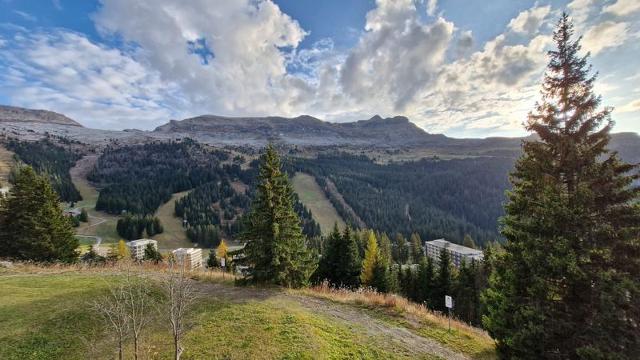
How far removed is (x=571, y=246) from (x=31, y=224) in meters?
39.3

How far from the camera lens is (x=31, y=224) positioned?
2805cm

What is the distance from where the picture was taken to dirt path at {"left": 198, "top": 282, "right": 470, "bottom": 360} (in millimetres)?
12281

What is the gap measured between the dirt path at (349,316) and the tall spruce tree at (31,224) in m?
21.0

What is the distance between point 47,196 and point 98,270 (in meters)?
15.8

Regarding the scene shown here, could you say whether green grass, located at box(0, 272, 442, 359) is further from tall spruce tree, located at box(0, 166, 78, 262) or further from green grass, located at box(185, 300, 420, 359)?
tall spruce tree, located at box(0, 166, 78, 262)

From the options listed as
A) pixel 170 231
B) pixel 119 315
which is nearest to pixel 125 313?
pixel 119 315

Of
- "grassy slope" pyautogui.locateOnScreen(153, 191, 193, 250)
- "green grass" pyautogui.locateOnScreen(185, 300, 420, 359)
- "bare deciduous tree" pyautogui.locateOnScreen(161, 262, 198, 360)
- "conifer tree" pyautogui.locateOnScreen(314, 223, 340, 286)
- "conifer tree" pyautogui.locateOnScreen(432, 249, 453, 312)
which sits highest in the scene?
"bare deciduous tree" pyautogui.locateOnScreen(161, 262, 198, 360)

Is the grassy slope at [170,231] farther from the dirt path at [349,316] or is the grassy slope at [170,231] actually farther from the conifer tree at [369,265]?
the dirt path at [349,316]

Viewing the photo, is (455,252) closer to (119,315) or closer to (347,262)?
(347,262)

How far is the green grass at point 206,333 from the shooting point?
382 inches

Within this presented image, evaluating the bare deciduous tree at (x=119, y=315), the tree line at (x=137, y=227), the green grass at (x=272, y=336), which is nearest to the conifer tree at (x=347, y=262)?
the green grass at (x=272, y=336)

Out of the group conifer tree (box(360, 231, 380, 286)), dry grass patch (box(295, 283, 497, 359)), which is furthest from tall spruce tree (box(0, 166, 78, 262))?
conifer tree (box(360, 231, 380, 286))

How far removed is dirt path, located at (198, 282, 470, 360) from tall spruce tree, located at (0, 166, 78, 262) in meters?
21.0

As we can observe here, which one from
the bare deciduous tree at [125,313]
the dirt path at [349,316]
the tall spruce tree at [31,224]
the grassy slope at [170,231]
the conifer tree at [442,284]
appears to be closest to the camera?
the bare deciduous tree at [125,313]
